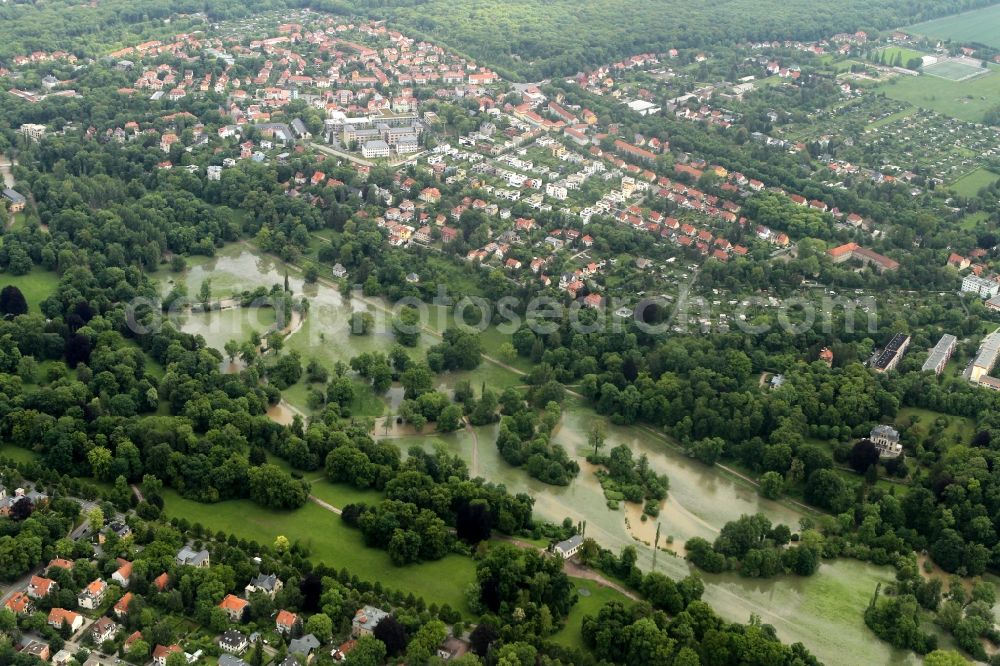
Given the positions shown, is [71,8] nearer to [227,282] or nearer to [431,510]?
[227,282]

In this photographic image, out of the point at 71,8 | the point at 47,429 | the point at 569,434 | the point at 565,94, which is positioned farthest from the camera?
the point at 71,8

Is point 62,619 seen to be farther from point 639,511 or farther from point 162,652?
point 639,511

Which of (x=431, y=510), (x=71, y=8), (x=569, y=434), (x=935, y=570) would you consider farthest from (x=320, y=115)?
(x=935, y=570)

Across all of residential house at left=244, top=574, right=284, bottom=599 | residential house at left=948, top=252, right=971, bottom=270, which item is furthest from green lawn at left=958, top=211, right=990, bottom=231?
residential house at left=244, top=574, right=284, bottom=599

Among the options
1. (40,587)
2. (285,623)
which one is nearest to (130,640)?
(40,587)

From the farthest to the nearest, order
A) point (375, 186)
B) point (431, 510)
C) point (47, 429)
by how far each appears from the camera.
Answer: point (375, 186)
point (47, 429)
point (431, 510)

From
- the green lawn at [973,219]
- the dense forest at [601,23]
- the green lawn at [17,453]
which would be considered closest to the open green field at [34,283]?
the green lawn at [17,453]

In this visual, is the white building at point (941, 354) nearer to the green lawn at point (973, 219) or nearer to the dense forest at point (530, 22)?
the green lawn at point (973, 219)
